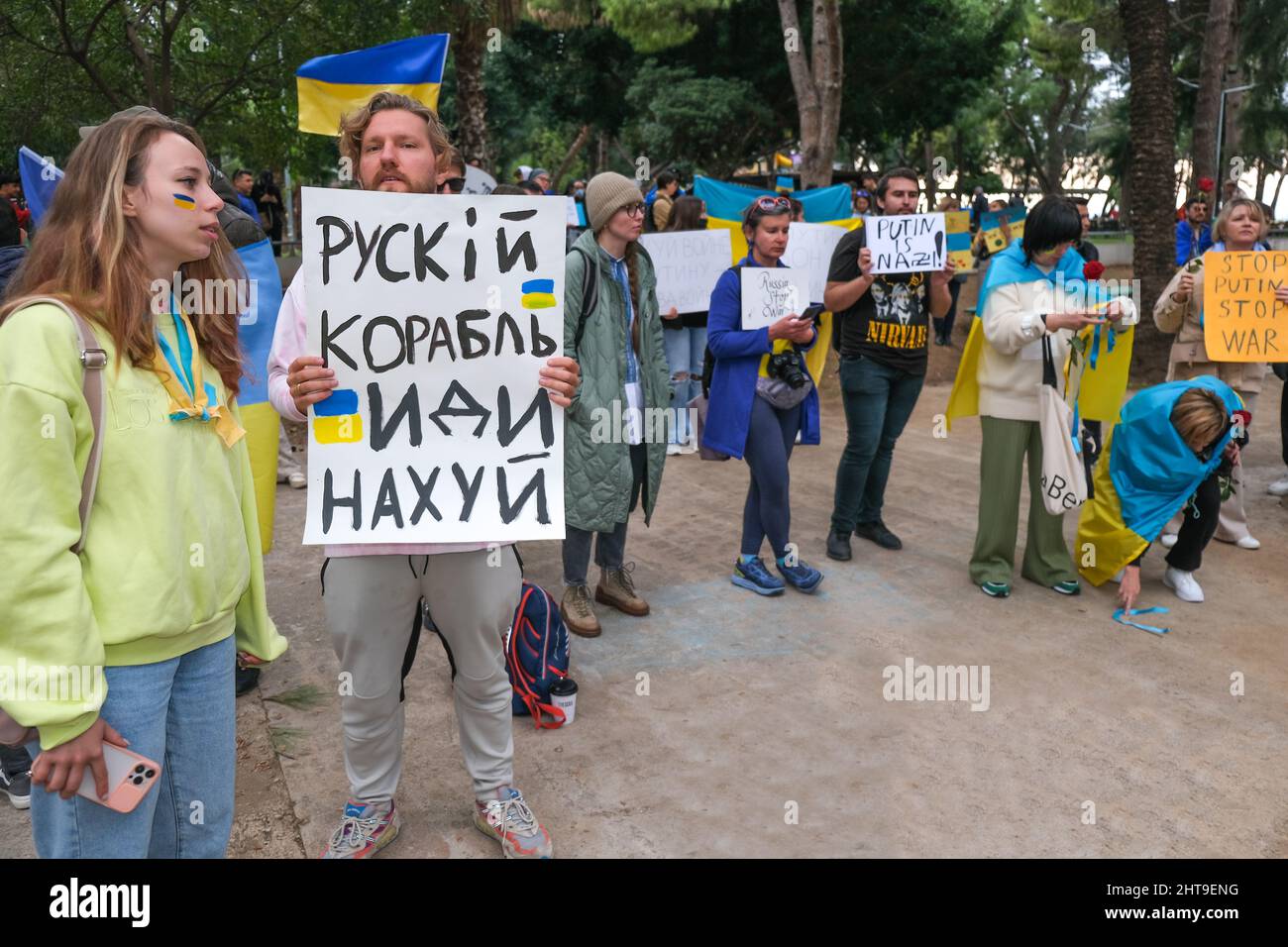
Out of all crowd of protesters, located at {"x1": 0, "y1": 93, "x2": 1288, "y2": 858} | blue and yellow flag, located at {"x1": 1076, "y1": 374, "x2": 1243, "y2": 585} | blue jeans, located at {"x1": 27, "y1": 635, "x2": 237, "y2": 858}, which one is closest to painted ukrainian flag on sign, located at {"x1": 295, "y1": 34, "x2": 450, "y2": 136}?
crowd of protesters, located at {"x1": 0, "y1": 93, "x2": 1288, "y2": 858}

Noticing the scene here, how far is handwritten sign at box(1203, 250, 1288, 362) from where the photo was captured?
5547 millimetres

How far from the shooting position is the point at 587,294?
4.27 m

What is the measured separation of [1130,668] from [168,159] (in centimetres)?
400

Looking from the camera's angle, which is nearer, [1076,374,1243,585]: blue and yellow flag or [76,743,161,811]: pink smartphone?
[76,743,161,811]: pink smartphone

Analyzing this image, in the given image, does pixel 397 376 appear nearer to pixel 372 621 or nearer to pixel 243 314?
pixel 372 621

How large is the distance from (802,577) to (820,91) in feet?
27.1

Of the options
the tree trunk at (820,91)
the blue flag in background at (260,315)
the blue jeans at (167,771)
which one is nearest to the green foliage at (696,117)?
the tree trunk at (820,91)

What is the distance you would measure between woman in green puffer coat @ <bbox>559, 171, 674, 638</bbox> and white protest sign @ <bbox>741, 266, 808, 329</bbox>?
482 millimetres

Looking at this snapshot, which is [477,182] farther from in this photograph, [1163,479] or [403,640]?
[403,640]

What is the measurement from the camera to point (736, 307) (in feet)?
16.3

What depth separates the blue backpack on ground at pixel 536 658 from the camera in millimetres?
3725

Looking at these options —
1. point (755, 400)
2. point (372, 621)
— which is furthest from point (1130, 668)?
point (372, 621)

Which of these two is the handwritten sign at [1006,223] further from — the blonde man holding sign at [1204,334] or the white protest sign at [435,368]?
the white protest sign at [435,368]

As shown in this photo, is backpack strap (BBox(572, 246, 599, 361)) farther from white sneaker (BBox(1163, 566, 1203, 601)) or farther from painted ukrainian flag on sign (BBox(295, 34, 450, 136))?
white sneaker (BBox(1163, 566, 1203, 601))
